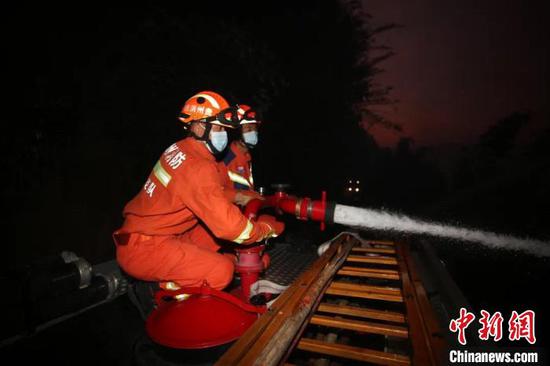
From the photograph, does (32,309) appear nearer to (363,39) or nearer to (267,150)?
(267,150)

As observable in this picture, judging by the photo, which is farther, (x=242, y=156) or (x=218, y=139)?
(x=242, y=156)

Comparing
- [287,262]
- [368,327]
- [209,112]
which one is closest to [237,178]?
[287,262]

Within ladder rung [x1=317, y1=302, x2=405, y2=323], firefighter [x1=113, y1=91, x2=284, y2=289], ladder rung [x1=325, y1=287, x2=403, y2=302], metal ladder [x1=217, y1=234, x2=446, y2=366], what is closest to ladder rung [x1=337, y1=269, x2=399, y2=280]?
metal ladder [x1=217, y1=234, x2=446, y2=366]

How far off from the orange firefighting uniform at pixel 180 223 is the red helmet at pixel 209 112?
8.9 inches

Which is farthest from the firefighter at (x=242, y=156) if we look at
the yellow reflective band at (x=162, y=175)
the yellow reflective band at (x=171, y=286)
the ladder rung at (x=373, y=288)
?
the ladder rung at (x=373, y=288)

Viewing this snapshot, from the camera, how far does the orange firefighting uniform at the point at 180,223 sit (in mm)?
2383

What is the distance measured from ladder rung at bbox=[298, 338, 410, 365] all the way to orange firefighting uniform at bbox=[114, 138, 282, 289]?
3.09 feet

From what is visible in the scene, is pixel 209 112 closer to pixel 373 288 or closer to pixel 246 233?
pixel 246 233

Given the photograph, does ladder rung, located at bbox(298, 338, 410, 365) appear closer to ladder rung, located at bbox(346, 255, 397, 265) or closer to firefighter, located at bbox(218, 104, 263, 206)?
ladder rung, located at bbox(346, 255, 397, 265)

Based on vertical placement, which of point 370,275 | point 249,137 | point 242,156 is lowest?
point 370,275

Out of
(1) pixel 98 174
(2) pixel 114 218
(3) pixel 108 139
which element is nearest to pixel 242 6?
(3) pixel 108 139

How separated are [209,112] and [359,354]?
213 cm

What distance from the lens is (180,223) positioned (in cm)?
271

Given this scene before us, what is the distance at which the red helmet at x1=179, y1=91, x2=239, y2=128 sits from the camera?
278 cm
